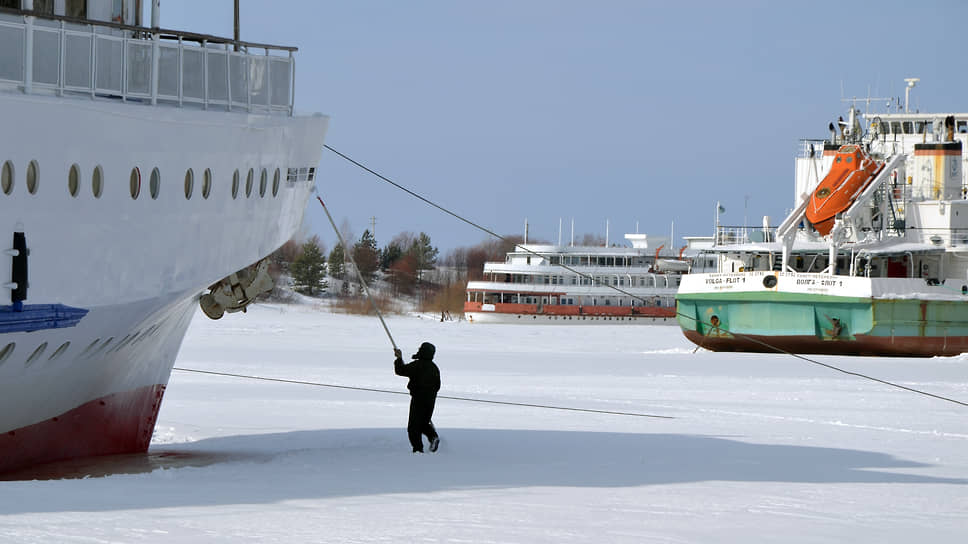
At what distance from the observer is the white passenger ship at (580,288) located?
8694cm

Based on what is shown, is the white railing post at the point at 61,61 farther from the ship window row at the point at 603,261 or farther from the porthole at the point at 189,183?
the ship window row at the point at 603,261

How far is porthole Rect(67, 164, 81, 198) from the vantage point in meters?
12.1

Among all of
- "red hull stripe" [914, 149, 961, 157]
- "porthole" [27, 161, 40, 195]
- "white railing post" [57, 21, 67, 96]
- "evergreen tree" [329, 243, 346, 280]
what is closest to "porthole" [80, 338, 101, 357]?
"porthole" [27, 161, 40, 195]

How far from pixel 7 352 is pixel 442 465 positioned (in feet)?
14.9

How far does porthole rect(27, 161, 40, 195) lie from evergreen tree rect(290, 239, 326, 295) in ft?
341

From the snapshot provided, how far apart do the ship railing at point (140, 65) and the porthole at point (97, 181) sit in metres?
0.81

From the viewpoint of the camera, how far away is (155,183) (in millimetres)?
13148

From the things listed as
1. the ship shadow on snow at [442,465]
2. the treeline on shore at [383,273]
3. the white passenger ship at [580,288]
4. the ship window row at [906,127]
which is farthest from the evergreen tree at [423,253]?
the ship shadow on snow at [442,465]

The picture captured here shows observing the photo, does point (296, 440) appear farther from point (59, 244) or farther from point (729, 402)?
point (729, 402)

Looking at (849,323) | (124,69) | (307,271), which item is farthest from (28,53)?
(307,271)

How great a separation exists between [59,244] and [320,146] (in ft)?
18.7

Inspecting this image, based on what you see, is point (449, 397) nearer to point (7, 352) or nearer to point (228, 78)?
point (228, 78)

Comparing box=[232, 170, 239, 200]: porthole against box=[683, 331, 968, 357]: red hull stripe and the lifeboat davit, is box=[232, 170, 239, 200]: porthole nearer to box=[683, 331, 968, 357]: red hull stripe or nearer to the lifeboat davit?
box=[683, 331, 968, 357]: red hull stripe

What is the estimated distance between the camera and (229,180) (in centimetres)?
1437
